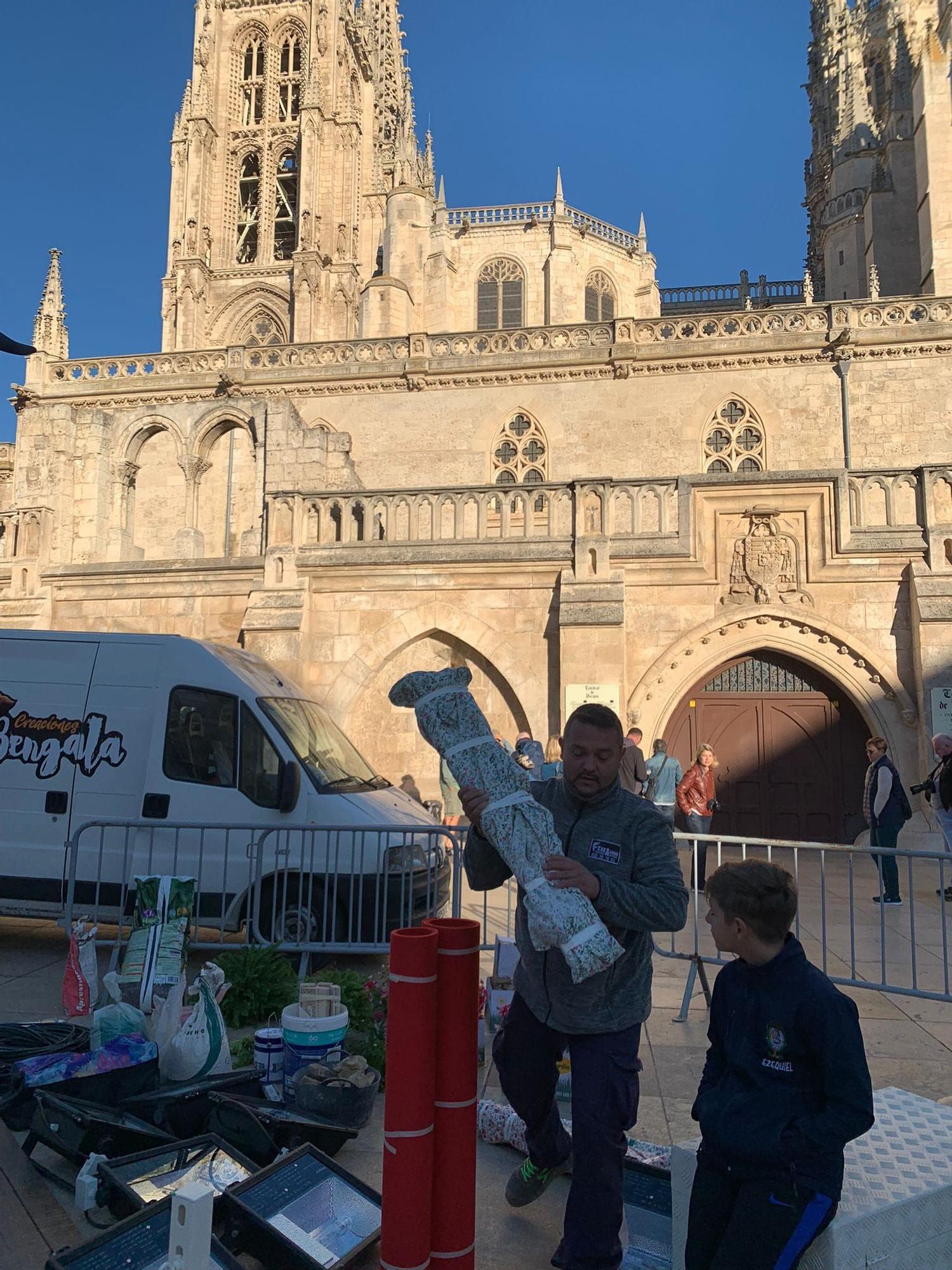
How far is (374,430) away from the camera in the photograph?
760 inches

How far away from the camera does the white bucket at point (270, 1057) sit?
4.13 meters

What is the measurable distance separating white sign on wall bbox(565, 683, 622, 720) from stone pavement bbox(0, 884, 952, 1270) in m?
3.39

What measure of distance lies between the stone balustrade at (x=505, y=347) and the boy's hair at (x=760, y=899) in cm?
1704

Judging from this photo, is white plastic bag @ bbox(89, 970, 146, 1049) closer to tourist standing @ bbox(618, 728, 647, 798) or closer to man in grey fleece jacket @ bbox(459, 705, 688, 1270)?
man in grey fleece jacket @ bbox(459, 705, 688, 1270)

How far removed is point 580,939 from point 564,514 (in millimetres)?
10468

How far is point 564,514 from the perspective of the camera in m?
12.6

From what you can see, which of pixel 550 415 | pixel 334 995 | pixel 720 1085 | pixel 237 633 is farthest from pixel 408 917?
pixel 550 415

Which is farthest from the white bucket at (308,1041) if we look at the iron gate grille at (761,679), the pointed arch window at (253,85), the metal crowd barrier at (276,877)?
the pointed arch window at (253,85)

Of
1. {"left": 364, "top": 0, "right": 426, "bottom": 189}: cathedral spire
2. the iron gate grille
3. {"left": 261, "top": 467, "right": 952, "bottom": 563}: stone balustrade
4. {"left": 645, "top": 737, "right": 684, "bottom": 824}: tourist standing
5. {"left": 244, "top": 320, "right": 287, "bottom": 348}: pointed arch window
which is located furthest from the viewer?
{"left": 364, "top": 0, "right": 426, "bottom": 189}: cathedral spire

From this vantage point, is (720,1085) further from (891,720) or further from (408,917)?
(891,720)

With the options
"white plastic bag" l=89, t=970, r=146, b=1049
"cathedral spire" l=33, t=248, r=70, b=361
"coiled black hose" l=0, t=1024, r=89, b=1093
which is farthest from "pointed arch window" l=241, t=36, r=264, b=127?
"white plastic bag" l=89, t=970, r=146, b=1049

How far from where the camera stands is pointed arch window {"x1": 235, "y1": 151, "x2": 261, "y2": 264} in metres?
47.2

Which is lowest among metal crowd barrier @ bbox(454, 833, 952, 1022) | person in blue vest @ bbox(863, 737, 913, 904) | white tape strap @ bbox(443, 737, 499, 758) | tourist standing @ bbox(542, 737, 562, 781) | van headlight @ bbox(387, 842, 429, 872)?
metal crowd barrier @ bbox(454, 833, 952, 1022)

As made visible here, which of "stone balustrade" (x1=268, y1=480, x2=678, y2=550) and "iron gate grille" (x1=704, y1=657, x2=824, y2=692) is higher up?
"stone balustrade" (x1=268, y1=480, x2=678, y2=550)
